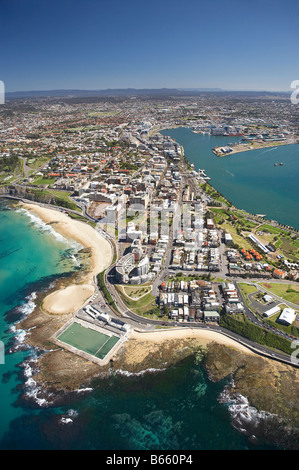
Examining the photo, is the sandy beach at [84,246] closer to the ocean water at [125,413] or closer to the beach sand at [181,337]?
the ocean water at [125,413]

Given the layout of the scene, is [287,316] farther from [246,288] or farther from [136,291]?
[136,291]

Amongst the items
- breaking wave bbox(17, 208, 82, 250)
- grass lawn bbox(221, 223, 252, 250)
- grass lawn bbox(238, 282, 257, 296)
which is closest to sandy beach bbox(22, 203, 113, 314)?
breaking wave bbox(17, 208, 82, 250)

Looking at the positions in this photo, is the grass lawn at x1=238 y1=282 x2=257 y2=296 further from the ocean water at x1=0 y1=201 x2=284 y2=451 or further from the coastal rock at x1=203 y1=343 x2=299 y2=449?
the ocean water at x1=0 y1=201 x2=284 y2=451

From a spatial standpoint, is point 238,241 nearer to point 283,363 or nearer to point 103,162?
point 283,363

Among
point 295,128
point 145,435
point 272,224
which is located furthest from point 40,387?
point 295,128

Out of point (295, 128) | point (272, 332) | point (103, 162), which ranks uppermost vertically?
point (295, 128)
